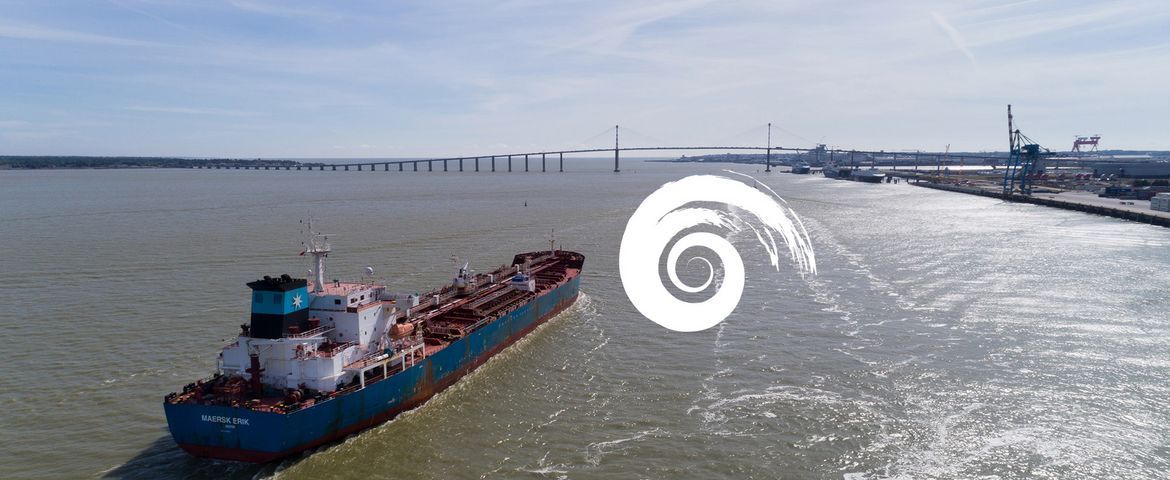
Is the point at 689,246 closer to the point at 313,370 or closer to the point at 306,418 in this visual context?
the point at 313,370

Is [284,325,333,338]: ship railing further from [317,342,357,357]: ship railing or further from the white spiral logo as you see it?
the white spiral logo

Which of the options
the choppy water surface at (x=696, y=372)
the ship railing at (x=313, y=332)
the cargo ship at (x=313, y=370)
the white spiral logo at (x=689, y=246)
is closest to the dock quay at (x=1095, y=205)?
the choppy water surface at (x=696, y=372)

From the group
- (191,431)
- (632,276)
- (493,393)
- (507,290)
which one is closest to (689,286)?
(632,276)

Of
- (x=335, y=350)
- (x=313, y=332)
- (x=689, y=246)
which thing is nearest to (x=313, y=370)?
(x=335, y=350)

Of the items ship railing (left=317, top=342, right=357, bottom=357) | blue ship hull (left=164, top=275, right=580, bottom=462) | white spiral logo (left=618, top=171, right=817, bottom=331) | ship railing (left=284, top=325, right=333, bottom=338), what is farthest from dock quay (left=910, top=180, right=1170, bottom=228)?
ship railing (left=284, top=325, right=333, bottom=338)

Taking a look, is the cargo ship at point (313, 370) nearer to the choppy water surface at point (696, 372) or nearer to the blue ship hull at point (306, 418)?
the blue ship hull at point (306, 418)

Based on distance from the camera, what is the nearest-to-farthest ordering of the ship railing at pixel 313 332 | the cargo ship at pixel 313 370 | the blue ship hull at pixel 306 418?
the blue ship hull at pixel 306 418
the cargo ship at pixel 313 370
the ship railing at pixel 313 332
